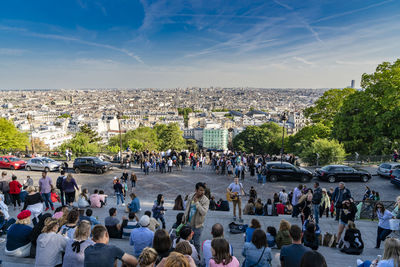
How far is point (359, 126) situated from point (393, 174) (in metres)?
10.6

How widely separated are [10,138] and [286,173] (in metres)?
27.9

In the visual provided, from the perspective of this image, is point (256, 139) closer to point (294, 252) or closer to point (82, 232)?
point (294, 252)

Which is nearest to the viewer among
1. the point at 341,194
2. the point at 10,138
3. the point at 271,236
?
the point at 271,236

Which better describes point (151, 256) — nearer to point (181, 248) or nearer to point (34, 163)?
point (181, 248)

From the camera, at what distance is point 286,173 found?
1767cm

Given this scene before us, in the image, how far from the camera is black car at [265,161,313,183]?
17.7 meters

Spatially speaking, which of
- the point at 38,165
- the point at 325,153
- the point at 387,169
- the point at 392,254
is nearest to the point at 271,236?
the point at 392,254

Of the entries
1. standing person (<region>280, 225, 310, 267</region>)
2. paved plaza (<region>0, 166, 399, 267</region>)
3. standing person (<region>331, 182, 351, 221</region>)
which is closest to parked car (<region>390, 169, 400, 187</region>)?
paved plaza (<region>0, 166, 399, 267</region>)

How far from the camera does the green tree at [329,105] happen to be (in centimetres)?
3578

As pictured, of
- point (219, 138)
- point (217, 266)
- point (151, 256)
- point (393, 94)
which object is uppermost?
point (393, 94)

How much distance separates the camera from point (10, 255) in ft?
19.3

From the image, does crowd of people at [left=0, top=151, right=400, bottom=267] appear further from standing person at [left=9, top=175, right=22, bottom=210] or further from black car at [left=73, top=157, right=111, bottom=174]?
black car at [left=73, top=157, right=111, bottom=174]

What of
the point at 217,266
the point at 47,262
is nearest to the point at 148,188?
the point at 47,262

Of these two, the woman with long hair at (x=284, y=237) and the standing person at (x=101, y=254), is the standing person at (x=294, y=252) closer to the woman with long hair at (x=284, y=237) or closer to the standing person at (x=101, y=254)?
the woman with long hair at (x=284, y=237)
